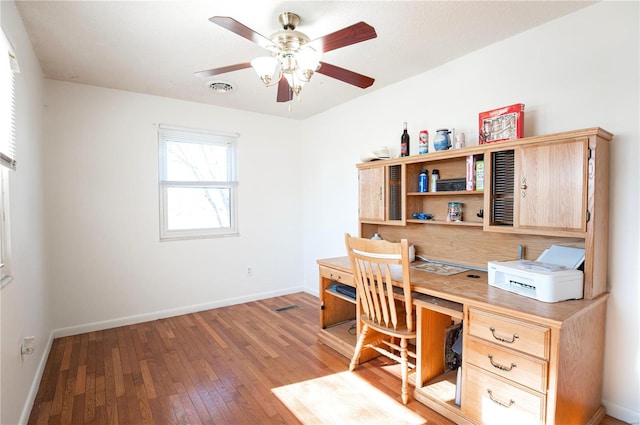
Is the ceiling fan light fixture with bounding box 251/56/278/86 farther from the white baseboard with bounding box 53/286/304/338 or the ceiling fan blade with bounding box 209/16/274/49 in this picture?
the white baseboard with bounding box 53/286/304/338

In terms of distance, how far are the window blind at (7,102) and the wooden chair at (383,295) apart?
2.06m

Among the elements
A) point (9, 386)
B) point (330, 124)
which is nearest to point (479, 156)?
point (330, 124)

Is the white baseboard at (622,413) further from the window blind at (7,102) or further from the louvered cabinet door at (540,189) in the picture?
the window blind at (7,102)

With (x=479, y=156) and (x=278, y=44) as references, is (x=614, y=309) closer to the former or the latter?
(x=479, y=156)

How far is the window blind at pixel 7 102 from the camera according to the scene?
1.72m

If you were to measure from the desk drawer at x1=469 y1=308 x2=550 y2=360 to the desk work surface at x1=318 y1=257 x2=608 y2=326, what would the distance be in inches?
2.0

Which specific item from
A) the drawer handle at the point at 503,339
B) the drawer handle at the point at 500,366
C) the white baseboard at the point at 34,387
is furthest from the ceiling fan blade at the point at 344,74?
the white baseboard at the point at 34,387

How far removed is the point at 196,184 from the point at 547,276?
3456 mm

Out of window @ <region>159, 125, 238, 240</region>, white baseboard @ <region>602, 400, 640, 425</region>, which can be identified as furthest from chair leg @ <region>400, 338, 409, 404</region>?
window @ <region>159, 125, 238, 240</region>

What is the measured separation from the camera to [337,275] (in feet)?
9.00

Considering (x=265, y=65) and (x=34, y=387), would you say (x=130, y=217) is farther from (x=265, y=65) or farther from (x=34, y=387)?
(x=265, y=65)

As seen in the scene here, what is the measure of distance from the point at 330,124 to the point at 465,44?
189 centimetres

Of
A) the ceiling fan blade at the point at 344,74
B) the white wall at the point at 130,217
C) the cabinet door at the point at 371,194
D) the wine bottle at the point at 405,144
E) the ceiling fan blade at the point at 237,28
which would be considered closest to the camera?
the ceiling fan blade at the point at 237,28

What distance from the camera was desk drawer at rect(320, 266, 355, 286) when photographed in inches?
102
